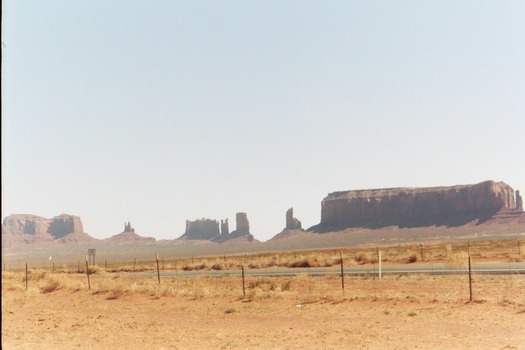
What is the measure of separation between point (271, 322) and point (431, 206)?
17812cm

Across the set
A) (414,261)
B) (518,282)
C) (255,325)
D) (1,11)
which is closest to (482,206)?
(414,261)

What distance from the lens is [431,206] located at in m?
186

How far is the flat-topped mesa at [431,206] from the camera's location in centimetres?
17600

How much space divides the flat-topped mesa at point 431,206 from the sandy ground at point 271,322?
15694cm

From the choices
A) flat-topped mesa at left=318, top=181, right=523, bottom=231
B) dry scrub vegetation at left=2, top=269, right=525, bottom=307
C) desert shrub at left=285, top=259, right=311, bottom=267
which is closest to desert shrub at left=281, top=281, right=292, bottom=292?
dry scrub vegetation at left=2, top=269, right=525, bottom=307

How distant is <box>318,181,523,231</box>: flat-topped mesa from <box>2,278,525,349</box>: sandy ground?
157 meters

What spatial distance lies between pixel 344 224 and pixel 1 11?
19616 centimetres

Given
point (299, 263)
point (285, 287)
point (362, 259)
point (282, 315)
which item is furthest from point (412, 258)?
point (282, 315)

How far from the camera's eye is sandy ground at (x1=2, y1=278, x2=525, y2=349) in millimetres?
14398

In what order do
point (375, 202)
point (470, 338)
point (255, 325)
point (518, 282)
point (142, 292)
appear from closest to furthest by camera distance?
1. point (470, 338)
2. point (255, 325)
3. point (518, 282)
4. point (142, 292)
5. point (375, 202)

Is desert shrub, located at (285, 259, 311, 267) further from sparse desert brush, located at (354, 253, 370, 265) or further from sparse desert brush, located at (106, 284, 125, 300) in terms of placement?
sparse desert brush, located at (106, 284, 125, 300)

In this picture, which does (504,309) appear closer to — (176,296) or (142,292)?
(176,296)

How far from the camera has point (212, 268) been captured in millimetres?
51031

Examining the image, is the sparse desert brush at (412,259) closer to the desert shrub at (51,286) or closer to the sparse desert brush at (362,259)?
the sparse desert brush at (362,259)
